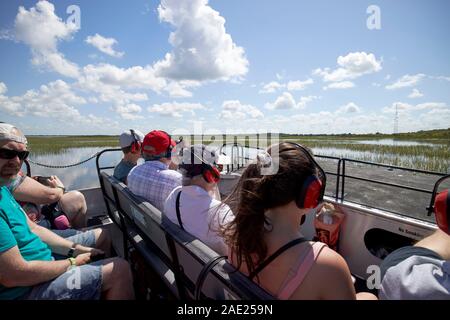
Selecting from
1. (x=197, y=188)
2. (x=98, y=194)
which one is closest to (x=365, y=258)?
(x=197, y=188)

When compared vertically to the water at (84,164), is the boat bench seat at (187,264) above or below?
above

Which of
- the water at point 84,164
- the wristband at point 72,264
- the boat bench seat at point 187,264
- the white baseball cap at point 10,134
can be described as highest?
the white baseball cap at point 10,134

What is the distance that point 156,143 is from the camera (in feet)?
10.3

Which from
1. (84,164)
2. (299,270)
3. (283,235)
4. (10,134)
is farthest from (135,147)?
(84,164)

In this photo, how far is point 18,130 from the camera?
6.48ft

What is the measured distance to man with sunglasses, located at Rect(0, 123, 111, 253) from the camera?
5.88ft

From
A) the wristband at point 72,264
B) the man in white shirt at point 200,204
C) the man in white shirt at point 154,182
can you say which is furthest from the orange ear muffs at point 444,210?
the wristband at point 72,264

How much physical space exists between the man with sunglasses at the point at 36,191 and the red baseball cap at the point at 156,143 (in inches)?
42.8

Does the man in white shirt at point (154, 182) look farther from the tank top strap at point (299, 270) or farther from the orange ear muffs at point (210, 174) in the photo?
the tank top strap at point (299, 270)

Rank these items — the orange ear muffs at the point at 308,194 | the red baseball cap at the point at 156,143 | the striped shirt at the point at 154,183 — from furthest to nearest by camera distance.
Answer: the red baseball cap at the point at 156,143, the striped shirt at the point at 154,183, the orange ear muffs at the point at 308,194

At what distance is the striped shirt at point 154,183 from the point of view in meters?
2.65

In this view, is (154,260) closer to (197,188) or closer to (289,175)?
(197,188)
